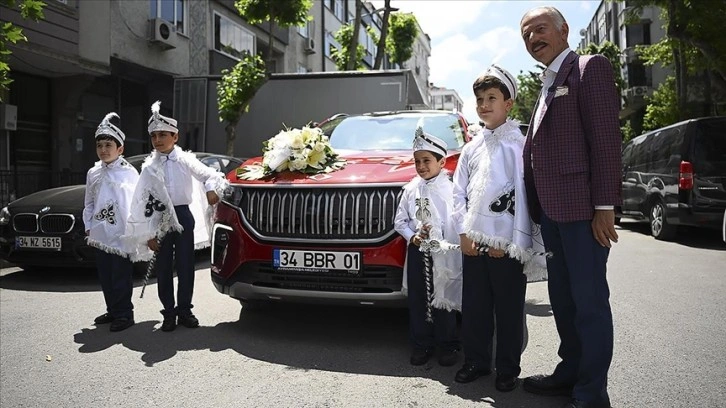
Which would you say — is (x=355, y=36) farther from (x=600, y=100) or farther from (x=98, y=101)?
(x=600, y=100)

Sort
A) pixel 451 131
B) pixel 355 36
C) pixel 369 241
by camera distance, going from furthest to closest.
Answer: pixel 355 36, pixel 451 131, pixel 369 241

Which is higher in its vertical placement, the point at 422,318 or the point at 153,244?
the point at 153,244

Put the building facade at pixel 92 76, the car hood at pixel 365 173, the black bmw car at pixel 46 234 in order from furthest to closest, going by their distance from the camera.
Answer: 1. the building facade at pixel 92 76
2. the black bmw car at pixel 46 234
3. the car hood at pixel 365 173

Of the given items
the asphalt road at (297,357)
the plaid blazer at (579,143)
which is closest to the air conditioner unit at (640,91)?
the asphalt road at (297,357)

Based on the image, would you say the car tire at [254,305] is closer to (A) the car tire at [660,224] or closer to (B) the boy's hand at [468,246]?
(B) the boy's hand at [468,246]

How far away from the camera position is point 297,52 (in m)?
29.0

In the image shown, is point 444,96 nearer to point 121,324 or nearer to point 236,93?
point 236,93

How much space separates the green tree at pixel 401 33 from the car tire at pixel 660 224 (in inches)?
971

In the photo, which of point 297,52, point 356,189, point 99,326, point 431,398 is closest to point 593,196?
point 431,398

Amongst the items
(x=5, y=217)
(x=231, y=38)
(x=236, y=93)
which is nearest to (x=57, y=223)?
(x=5, y=217)

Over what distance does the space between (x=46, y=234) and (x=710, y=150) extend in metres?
9.19

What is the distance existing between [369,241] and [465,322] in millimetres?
824

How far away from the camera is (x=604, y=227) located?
2.74m

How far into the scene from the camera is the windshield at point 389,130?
17.1 feet
